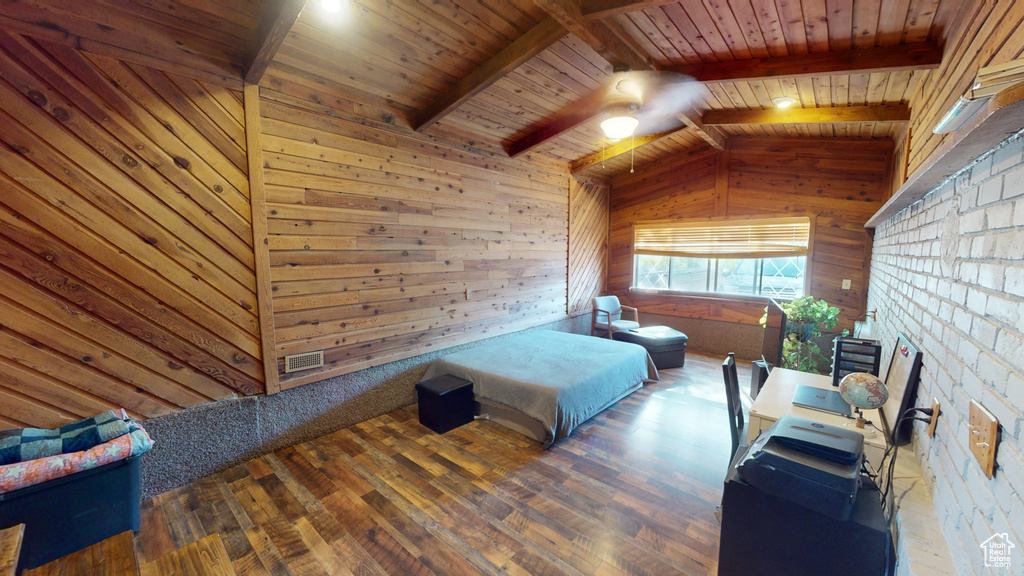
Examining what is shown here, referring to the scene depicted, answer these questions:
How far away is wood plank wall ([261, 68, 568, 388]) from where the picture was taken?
2.82 m

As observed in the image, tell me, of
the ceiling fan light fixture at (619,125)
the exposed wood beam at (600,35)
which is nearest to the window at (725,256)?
the ceiling fan light fixture at (619,125)

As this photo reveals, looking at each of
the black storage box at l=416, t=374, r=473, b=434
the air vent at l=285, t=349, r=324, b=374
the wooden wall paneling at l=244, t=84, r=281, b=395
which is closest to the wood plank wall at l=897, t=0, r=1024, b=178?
the black storage box at l=416, t=374, r=473, b=434

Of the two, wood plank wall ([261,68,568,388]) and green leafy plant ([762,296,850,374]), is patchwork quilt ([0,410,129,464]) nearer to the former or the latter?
wood plank wall ([261,68,568,388])

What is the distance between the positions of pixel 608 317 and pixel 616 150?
227cm

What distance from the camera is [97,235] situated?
6.95ft

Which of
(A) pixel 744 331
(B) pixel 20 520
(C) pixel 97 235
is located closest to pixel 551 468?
(B) pixel 20 520

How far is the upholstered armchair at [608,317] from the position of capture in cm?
533

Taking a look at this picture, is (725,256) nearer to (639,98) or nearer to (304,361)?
(639,98)

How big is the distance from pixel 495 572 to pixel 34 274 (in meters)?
2.83

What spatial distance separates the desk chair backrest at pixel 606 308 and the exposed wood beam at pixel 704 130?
249cm

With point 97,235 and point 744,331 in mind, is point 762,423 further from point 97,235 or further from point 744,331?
point 744,331

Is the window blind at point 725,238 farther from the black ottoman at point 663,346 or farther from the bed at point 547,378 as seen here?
the bed at point 547,378

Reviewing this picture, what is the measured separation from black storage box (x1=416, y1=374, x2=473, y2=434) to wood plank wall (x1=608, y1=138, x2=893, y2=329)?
3.98 m

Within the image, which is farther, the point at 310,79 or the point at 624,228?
the point at 624,228
